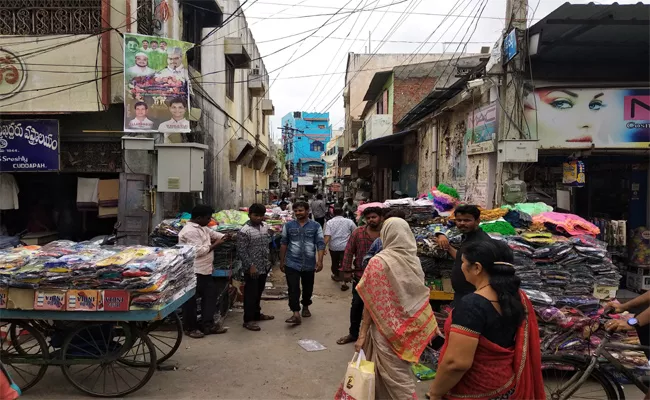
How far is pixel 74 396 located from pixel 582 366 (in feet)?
14.7

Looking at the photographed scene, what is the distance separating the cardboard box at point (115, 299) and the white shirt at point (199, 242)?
5.98 feet

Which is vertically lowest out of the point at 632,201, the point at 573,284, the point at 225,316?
the point at 225,316

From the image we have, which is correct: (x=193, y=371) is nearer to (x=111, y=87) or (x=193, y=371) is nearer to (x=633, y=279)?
(x=111, y=87)

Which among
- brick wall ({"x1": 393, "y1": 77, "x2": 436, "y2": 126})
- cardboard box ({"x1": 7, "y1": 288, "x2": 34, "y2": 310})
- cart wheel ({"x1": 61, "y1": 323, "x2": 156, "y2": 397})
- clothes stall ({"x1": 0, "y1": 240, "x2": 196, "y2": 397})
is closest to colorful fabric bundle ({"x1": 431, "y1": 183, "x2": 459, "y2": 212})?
clothes stall ({"x1": 0, "y1": 240, "x2": 196, "y2": 397})

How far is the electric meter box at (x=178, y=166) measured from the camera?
8445 mm

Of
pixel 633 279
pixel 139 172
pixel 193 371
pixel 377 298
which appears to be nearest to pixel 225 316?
pixel 193 371

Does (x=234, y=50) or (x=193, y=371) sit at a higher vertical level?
(x=234, y=50)

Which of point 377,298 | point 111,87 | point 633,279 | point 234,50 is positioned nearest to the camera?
point 377,298

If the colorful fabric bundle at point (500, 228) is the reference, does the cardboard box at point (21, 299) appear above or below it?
below

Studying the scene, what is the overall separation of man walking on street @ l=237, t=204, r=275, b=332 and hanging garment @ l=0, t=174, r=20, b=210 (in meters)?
6.17

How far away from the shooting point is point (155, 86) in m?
8.30

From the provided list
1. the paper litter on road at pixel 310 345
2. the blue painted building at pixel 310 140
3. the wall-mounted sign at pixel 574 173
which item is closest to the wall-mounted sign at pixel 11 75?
the paper litter on road at pixel 310 345

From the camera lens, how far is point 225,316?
6.76 m

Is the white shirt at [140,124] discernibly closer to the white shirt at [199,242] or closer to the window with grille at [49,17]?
the window with grille at [49,17]
